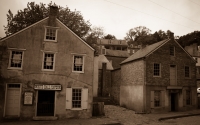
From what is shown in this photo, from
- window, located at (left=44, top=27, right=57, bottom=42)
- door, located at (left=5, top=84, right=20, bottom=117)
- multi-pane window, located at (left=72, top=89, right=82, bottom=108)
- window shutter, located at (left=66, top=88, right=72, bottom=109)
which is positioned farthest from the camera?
window, located at (left=44, top=27, right=57, bottom=42)

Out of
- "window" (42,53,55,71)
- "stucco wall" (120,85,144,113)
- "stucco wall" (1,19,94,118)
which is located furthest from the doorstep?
"stucco wall" (120,85,144,113)

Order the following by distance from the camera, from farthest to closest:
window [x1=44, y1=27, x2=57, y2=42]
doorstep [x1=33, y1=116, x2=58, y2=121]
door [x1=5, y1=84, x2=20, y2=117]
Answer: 1. window [x1=44, y1=27, x2=57, y2=42]
2. doorstep [x1=33, y1=116, x2=58, y2=121]
3. door [x1=5, y1=84, x2=20, y2=117]

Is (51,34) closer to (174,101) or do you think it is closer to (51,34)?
(51,34)

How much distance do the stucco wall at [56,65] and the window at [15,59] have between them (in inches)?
13.2

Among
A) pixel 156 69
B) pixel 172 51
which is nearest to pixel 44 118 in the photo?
pixel 156 69

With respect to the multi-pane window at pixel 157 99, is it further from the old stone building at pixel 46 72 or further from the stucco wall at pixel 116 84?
the old stone building at pixel 46 72

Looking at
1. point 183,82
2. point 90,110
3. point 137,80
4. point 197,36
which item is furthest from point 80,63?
point 197,36

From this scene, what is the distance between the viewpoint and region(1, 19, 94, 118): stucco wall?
1520 cm

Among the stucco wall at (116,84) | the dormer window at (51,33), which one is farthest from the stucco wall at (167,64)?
the dormer window at (51,33)

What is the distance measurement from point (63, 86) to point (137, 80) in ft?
33.2

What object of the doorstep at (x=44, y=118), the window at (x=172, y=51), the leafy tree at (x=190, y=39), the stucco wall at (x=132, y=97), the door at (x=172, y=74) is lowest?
the doorstep at (x=44, y=118)

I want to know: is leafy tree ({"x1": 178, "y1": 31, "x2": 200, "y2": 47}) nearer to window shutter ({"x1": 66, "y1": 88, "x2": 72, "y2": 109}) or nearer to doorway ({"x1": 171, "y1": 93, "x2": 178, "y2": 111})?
doorway ({"x1": 171, "y1": 93, "x2": 178, "y2": 111})

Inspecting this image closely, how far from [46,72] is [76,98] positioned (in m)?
3.92

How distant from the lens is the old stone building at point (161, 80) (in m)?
20.6
